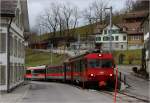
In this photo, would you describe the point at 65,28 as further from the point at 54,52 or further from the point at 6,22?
the point at 6,22

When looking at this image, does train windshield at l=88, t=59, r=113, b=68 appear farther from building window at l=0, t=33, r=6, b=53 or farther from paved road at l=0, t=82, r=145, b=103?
building window at l=0, t=33, r=6, b=53

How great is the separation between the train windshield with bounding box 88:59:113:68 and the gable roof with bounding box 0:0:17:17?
8.07 meters

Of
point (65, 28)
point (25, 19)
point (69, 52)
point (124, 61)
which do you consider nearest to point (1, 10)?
point (25, 19)

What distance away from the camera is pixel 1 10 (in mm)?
34938

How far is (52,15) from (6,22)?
313 feet

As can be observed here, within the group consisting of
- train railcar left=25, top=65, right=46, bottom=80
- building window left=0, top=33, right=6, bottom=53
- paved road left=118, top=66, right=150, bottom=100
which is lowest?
paved road left=118, top=66, right=150, bottom=100

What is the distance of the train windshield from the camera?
1587 inches

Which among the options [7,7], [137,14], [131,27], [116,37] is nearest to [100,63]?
[7,7]

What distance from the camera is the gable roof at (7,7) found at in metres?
34.8

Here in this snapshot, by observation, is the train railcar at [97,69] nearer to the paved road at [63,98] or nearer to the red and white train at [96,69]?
the red and white train at [96,69]

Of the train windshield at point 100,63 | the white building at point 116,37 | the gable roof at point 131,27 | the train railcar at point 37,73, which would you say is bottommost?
the train railcar at point 37,73

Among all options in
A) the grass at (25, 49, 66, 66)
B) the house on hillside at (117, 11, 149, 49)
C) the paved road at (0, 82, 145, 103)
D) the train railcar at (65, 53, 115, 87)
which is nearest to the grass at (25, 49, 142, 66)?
the grass at (25, 49, 66, 66)

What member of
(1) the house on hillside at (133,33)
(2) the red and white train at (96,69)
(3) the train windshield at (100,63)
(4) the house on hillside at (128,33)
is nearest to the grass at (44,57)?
(4) the house on hillside at (128,33)

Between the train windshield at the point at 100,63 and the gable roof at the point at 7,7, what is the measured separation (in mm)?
8071
